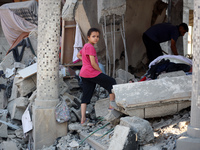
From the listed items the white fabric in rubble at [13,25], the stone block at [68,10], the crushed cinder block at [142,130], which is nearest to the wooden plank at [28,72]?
the stone block at [68,10]

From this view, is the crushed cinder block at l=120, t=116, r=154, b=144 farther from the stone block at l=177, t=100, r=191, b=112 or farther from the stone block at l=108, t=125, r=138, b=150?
the stone block at l=177, t=100, r=191, b=112

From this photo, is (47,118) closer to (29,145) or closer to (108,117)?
(29,145)

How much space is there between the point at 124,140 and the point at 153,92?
Result: 0.98m

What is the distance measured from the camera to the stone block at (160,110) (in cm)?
397

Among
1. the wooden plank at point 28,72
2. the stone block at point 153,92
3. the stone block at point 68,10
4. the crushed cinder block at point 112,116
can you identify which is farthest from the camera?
the stone block at point 68,10

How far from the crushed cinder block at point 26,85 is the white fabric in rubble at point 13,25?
384 centimetres

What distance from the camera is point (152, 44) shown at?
6.96 metres

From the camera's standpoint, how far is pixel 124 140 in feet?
10.5

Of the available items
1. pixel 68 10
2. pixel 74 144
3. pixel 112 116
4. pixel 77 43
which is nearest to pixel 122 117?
pixel 112 116

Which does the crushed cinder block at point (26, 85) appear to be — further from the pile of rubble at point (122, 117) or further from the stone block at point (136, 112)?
the stone block at point (136, 112)

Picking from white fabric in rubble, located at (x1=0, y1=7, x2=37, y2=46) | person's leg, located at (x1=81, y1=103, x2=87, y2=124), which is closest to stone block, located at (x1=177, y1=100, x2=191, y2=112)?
person's leg, located at (x1=81, y1=103, x2=87, y2=124)

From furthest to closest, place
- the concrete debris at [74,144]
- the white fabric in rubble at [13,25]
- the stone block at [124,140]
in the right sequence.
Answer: the white fabric in rubble at [13,25]
the concrete debris at [74,144]
the stone block at [124,140]

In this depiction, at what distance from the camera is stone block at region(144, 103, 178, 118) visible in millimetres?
3967

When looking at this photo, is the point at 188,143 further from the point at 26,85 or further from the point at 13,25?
the point at 13,25
